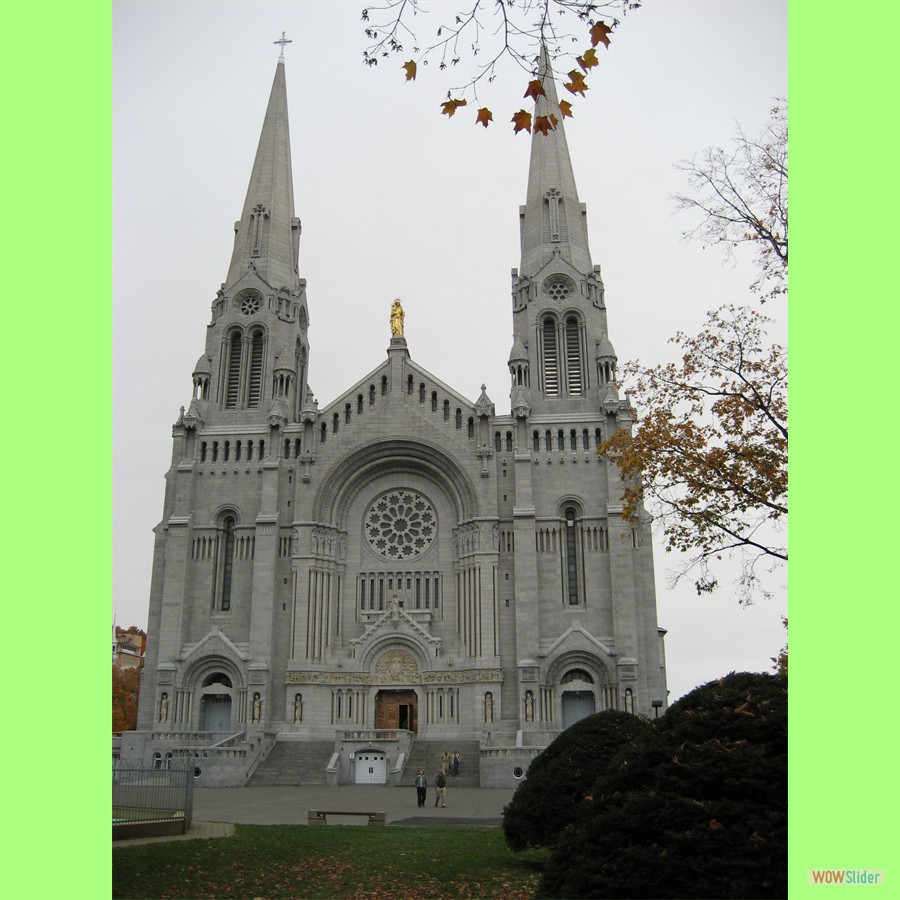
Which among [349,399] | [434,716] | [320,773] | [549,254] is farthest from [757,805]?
[549,254]

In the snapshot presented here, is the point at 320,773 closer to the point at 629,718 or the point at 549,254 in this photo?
the point at 629,718

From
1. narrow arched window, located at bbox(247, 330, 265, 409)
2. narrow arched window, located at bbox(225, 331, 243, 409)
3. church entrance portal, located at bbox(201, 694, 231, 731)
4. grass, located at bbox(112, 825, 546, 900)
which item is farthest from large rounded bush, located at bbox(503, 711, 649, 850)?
narrow arched window, located at bbox(225, 331, 243, 409)

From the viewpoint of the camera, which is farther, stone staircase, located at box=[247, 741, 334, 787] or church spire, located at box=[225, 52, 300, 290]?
church spire, located at box=[225, 52, 300, 290]

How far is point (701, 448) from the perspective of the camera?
16.7 m

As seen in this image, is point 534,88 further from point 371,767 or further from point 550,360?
point 550,360

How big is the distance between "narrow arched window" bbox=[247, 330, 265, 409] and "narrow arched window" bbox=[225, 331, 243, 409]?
0.63m

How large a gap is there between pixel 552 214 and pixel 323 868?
140ft

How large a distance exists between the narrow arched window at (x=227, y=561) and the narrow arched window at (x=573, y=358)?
60.6 ft

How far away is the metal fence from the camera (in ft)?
48.1

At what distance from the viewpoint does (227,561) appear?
150 ft

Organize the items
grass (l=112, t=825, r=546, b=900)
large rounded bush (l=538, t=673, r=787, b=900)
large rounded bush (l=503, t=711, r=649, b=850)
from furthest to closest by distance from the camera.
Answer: large rounded bush (l=503, t=711, r=649, b=850), grass (l=112, t=825, r=546, b=900), large rounded bush (l=538, t=673, r=787, b=900)

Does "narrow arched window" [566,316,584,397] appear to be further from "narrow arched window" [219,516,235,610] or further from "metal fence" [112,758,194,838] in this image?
"metal fence" [112,758,194,838]

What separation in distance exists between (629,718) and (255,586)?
98.6 ft

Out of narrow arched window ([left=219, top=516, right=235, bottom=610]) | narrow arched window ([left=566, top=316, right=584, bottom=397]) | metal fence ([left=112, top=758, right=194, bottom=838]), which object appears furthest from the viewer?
narrow arched window ([left=566, top=316, right=584, bottom=397])
